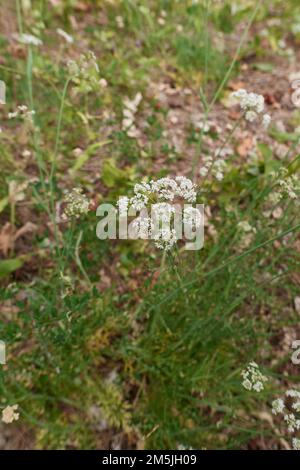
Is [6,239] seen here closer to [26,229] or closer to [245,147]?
[26,229]

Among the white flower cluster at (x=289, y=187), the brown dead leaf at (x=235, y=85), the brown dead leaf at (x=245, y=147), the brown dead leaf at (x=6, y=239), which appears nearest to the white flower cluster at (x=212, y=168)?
the white flower cluster at (x=289, y=187)

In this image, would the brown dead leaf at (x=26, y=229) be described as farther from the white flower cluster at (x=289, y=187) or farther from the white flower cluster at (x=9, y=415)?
the white flower cluster at (x=289, y=187)

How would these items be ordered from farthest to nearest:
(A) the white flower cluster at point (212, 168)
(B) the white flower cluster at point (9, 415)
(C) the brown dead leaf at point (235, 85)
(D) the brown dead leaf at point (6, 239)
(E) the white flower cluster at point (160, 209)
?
(C) the brown dead leaf at point (235, 85) < (D) the brown dead leaf at point (6, 239) < (A) the white flower cluster at point (212, 168) < (B) the white flower cluster at point (9, 415) < (E) the white flower cluster at point (160, 209)

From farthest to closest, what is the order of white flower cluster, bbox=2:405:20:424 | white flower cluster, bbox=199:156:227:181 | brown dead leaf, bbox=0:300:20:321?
1. brown dead leaf, bbox=0:300:20:321
2. white flower cluster, bbox=199:156:227:181
3. white flower cluster, bbox=2:405:20:424

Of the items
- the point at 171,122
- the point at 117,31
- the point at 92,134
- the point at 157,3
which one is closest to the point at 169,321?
the point at 92,134

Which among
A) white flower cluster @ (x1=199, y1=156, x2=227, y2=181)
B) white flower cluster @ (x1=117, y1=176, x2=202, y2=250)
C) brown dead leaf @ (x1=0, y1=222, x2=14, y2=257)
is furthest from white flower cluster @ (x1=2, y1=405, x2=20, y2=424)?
white flower cluster @ (x1=199, y1=156, x2=227, y2=181)

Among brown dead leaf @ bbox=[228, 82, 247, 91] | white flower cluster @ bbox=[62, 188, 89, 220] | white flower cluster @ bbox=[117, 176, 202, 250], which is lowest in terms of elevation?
white flower cluster @ bbox=[117, 176, 202, 250]

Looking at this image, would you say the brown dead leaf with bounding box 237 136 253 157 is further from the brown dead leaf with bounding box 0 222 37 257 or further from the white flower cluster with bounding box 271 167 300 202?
the brown dead leaf with bounding box 0 222 37 257

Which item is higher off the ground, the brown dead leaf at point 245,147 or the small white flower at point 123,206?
the brown dead leaf at point 245,147
